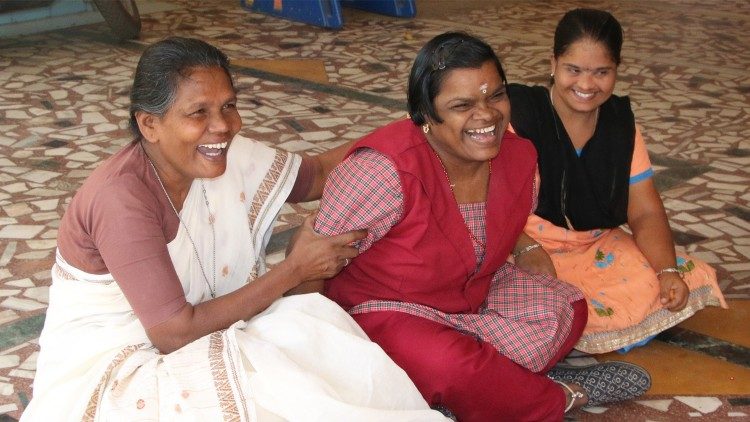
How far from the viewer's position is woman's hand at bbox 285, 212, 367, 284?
2367 millimetres

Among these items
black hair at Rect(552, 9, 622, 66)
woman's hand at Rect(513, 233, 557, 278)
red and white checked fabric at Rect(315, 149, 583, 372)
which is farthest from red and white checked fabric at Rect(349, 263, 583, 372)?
black hair at Rect(552, 9, 622, 66)

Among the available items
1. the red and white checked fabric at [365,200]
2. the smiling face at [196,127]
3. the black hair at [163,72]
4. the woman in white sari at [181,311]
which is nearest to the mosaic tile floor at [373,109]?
the woman in white sari at [181,311]

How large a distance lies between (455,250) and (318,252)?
14.5 inches

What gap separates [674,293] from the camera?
9.32 ft

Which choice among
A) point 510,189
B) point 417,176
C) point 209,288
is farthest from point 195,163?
point 510,189

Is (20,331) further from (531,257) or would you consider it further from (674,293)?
(674,293)

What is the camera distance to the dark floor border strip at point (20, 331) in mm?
2922

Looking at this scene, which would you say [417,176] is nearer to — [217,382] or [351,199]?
[351,199]

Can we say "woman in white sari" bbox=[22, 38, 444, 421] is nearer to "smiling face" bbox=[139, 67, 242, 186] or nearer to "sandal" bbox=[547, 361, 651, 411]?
"smiling face" bbox=[139, 67, 242, 186]

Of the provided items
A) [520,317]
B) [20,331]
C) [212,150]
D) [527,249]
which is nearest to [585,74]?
[527,249]

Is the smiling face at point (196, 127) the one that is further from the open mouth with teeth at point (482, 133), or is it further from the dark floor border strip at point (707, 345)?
the dark floor border strip at point (707, 345)

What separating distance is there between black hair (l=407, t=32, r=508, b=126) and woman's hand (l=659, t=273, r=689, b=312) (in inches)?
33.7

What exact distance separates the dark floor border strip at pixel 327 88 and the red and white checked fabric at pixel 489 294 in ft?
9.29

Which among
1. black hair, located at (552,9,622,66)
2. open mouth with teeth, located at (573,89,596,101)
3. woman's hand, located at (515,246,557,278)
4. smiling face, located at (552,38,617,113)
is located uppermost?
black hair, located at (552,9,622,66)
